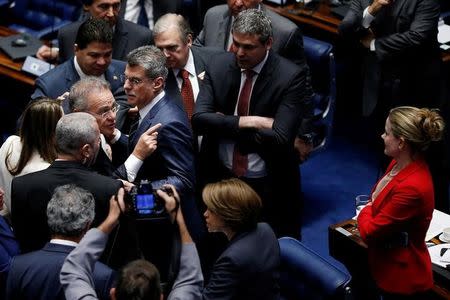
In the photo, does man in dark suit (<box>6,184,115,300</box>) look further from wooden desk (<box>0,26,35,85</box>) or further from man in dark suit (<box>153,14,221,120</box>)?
wooden desk (<box>0,26,35,85</box>)

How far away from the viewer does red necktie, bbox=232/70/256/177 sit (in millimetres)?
4379

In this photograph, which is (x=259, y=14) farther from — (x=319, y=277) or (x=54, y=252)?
(x=54, y=252)

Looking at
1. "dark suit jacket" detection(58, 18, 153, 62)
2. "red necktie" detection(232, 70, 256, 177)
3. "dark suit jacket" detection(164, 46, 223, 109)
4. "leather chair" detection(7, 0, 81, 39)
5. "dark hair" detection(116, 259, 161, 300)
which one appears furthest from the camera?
"leather chair" detection(7, 0, 81, 39)

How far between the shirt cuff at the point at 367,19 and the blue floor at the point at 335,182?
3.49ft

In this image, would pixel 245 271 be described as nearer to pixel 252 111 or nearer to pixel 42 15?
pixel 252 111

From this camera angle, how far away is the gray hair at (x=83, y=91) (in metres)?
4.08

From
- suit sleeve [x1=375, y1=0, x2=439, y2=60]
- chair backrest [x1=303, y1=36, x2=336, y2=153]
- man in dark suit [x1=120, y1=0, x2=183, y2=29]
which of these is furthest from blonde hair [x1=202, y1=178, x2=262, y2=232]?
man in dark suit [x1=120, y1=0, x2=183, y2=29]

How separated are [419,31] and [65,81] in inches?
97.0

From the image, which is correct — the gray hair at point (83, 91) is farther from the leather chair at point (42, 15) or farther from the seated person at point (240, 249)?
the leather chair at point (42, 15)

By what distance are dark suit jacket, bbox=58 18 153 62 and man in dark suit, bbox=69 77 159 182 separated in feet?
3.14

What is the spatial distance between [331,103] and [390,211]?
1.88 meters

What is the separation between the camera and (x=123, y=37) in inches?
202

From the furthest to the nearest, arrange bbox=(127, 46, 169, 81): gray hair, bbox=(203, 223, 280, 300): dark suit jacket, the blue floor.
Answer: the blue floor → bbox=(127, 46, 169, 81): gray hair → bbox=(203, 223, 280, 300): dark suit jacket

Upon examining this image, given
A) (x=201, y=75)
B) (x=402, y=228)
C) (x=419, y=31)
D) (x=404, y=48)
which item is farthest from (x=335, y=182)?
(x=402, y=228)
